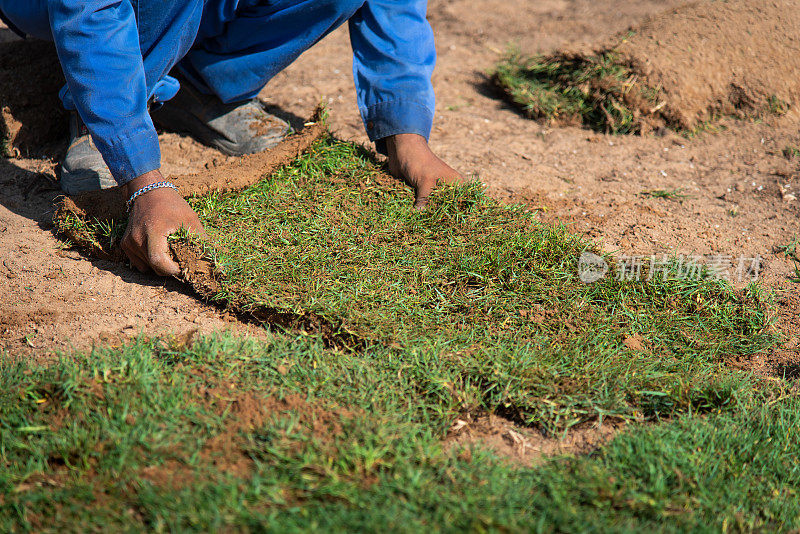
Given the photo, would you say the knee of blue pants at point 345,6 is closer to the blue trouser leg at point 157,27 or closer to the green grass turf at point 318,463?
the blue trouser leg at point 157,27

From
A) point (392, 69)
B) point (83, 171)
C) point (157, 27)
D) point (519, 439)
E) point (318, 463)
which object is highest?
point (157, 27)

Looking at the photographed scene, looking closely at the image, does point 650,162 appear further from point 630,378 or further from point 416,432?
point 416,432

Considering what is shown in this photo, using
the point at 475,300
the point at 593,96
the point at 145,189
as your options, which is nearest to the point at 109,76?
the point at 145,189

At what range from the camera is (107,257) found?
2.60 metres

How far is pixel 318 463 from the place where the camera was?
1.67 meters

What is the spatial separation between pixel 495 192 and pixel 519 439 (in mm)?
1508

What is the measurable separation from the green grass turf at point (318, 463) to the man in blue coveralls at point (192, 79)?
0.69 m

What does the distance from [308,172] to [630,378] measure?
1754 mm

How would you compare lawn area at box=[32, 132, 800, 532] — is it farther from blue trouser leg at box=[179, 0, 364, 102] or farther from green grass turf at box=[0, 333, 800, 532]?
blue trouser leg at box=[179, 0, 364, 102]

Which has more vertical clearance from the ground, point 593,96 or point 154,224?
point 593,96

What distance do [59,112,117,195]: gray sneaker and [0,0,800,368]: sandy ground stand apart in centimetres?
15

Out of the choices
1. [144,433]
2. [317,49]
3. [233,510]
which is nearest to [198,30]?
[317,49]

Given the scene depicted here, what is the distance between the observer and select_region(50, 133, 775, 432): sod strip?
203 centimetres

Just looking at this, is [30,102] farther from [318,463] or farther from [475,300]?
[318,463]
